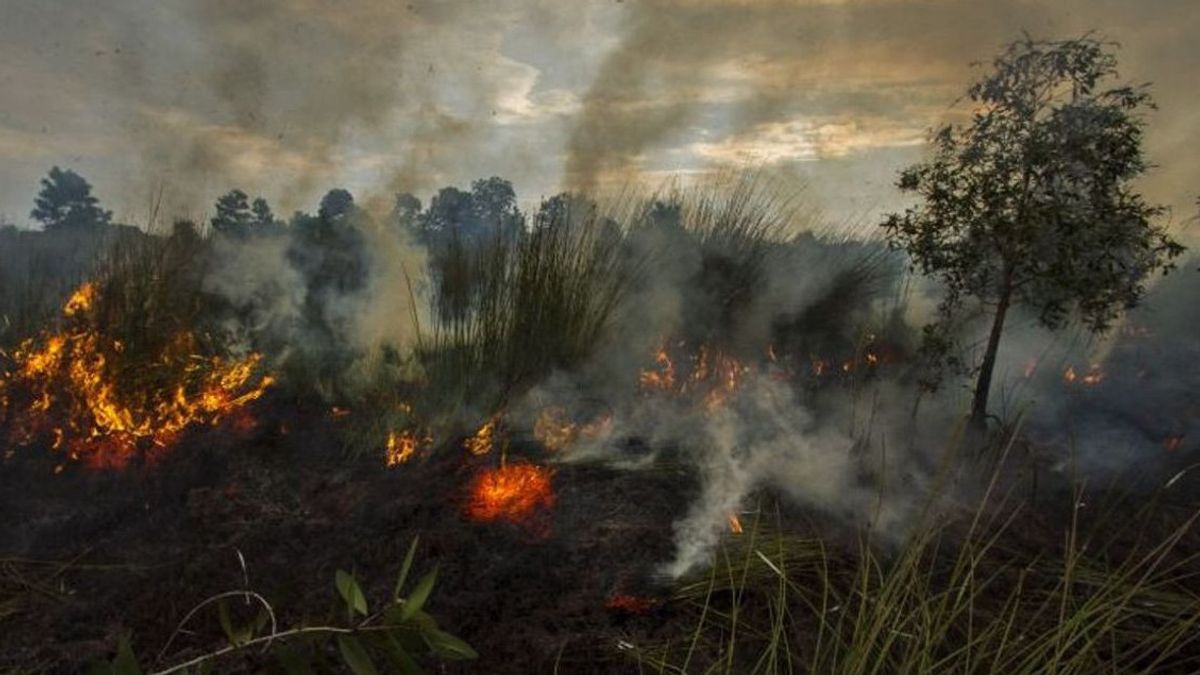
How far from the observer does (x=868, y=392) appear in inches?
325

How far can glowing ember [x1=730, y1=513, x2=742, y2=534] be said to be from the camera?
15.7ft

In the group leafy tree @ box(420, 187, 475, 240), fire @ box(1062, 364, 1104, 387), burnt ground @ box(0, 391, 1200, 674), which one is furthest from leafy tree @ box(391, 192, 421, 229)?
fire @ box(1062, 364, 1104, 387)

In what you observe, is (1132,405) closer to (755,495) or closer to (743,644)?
(755,495)

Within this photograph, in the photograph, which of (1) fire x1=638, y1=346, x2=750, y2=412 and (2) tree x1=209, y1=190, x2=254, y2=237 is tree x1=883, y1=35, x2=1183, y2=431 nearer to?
(1) fire x1=638, y1=346, x2=750, y2=412

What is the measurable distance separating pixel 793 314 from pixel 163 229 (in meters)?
6.77

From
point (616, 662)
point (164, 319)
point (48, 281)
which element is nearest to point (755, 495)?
point (616, 662)

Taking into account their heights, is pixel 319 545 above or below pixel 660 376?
below

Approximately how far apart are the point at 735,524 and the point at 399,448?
2979mm

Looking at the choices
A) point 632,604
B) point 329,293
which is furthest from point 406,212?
point 632,604

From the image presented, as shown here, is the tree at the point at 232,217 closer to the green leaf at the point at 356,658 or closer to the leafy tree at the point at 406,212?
the leafy tree at the point at 406,212

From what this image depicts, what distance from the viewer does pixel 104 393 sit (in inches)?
256

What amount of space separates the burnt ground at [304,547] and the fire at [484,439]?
0.19m

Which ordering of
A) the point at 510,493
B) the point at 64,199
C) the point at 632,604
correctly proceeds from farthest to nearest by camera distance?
the point at 64,199 → the point at 510,493 → the point at 632,604

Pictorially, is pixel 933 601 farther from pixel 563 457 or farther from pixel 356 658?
pixel 356 658
